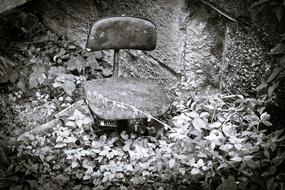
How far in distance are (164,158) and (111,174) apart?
42 cm

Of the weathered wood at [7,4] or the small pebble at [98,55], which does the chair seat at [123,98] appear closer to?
the small pebble at [98,55]

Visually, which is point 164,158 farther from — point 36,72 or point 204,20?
point 36,72

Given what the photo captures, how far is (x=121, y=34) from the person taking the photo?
9.69 feet

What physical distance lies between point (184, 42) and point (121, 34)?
606 millimetres

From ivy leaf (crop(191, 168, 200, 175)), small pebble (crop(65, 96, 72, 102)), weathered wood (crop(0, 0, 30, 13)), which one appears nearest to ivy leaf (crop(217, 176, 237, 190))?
ivy leaf (crop(191, 168, 200, 175))

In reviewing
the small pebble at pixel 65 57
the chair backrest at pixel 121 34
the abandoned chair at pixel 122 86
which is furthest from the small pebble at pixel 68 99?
the chair backrest at pixel 121 34

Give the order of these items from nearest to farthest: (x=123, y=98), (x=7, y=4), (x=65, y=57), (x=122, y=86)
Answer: (x=123, y=98) < (x=122, y=86) < (x=7, y=4) < (x=65, y=57)

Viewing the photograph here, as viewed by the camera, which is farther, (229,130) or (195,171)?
(229,130)

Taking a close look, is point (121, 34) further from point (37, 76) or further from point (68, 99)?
point (37, 76)

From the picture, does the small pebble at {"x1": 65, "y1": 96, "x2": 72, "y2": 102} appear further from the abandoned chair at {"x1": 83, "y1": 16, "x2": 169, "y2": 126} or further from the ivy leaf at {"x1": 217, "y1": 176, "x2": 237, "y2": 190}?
the ivy leaf at {"x1": 217, "y1": 176, "x2": 237, "y2": 190}

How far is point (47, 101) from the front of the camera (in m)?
3.49

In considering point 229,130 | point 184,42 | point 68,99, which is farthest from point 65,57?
point 229,130

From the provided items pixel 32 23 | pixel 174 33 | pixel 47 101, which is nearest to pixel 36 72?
pixel 47 101

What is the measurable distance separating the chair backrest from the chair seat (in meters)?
0.27
